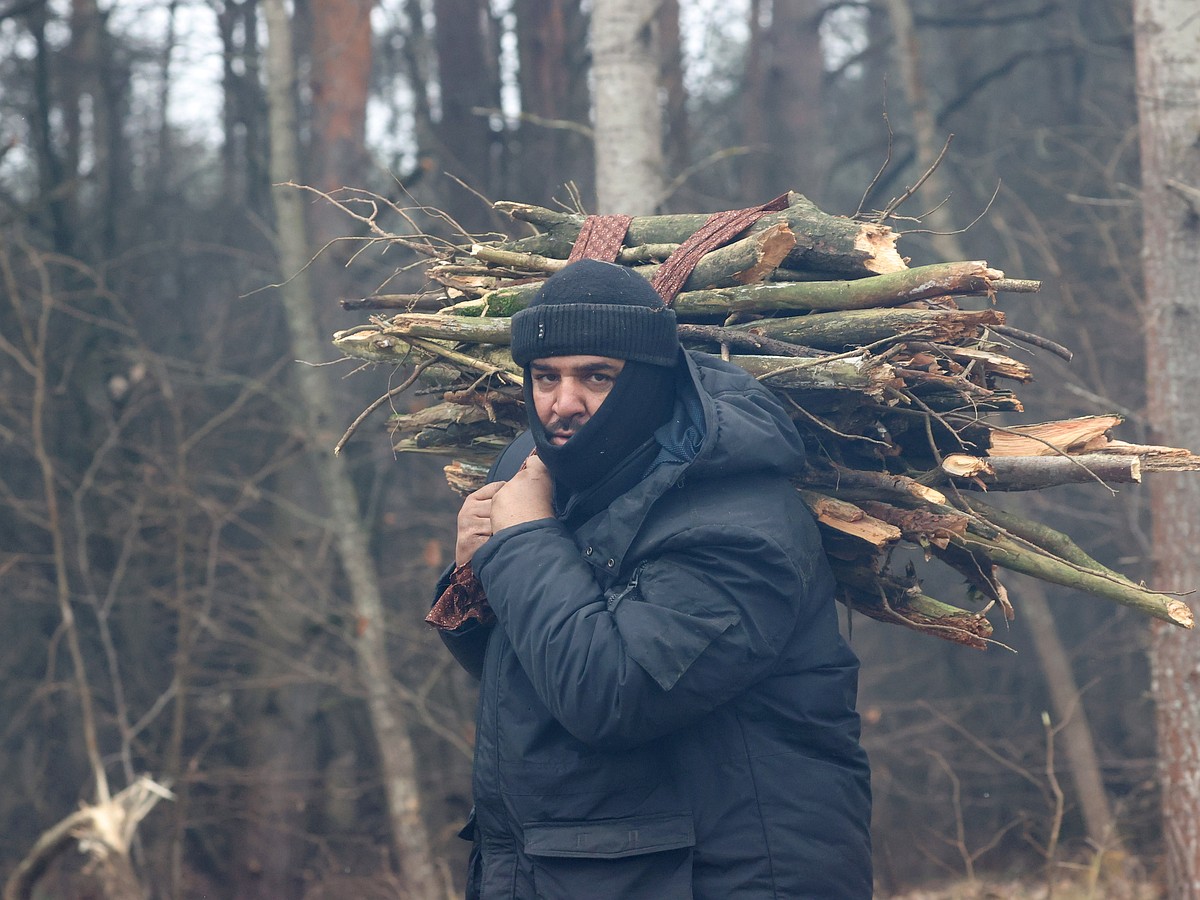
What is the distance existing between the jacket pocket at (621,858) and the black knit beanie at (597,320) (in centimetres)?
98

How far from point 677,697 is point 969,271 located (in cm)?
129

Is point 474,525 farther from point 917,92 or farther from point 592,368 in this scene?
point 917,92

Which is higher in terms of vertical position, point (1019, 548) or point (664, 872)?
point (1019, 548)

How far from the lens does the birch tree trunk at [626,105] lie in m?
6.21

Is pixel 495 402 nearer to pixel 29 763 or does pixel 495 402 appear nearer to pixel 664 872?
pixel 664 872

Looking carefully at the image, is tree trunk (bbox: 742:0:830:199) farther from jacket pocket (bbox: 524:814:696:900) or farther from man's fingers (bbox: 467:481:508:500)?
jacket pocket (bbox: 524:814:696:900)

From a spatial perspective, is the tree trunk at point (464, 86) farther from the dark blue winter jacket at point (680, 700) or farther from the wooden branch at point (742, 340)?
the dark blue winter jacket at point (680, 700)

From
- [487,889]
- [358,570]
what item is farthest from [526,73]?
[487,889]

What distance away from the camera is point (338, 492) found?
9195 mm

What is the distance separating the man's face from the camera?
8.48 ft

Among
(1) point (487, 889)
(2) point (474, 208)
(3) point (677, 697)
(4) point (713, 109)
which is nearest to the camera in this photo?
(3) point (677, 697)

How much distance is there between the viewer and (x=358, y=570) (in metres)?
9.27

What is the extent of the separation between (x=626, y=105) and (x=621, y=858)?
4.78m

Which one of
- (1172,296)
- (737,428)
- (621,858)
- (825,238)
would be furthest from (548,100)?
(621,858)
